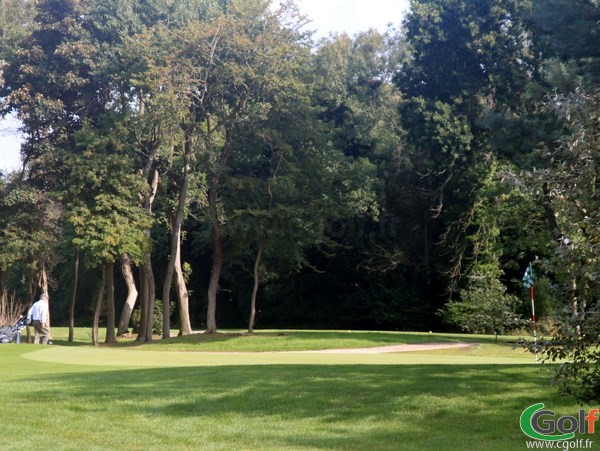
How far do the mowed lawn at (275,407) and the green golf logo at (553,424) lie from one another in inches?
7.5

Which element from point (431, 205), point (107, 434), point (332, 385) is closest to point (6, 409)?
point (107, 434)

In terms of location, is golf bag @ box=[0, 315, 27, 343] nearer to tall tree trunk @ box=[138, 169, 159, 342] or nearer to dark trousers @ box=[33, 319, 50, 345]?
dark trousers @ box=[33, 319, 50, 345]

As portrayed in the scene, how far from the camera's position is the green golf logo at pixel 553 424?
10719mm

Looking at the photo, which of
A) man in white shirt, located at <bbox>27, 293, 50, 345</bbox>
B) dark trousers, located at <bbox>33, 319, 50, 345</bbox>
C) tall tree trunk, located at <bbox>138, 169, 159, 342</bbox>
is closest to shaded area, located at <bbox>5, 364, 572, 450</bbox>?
man in white shirt, located at <bbox>27, 293, 50, 345</bbox>

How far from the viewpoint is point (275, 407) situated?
12883 millimetres

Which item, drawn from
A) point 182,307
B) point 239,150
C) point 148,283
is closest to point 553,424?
point 239,150

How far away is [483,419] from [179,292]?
3072 centimetres

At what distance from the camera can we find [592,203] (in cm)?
1015

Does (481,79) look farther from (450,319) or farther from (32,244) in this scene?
(32,244)

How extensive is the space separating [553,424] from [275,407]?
4161mm

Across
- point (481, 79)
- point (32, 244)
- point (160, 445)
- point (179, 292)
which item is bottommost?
point (160, 445)

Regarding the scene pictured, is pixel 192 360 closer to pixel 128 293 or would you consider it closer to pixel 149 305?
pixel 149 305

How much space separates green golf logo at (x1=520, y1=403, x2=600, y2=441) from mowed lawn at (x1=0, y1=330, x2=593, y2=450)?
191 millimetres

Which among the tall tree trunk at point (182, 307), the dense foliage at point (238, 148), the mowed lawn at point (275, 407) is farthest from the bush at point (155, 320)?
the mowed lawn at point (275, 407)
